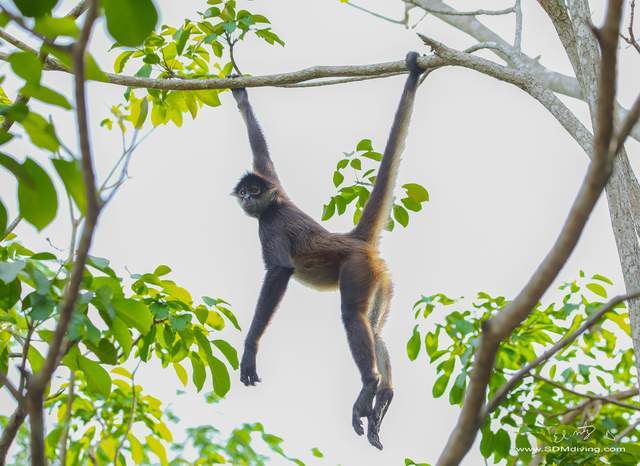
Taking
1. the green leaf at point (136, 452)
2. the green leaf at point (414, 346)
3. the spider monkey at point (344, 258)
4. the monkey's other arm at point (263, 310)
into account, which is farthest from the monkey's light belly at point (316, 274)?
the green leaf at point (136, 452)

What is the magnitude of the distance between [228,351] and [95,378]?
105 cm

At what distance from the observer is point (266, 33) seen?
5.39 m

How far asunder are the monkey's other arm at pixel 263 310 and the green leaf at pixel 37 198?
4.51m

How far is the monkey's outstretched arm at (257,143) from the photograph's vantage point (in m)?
7.28

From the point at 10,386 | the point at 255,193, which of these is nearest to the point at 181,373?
the point at 255,193

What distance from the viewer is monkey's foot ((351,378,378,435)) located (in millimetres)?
5355

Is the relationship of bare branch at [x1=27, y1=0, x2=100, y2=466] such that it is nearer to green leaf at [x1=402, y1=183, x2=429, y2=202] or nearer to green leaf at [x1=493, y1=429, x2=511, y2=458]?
green leaf at [x1=493, y1=429, x2=511, y2=458]

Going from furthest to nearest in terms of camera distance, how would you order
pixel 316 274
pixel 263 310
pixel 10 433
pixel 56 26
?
1. pixel 316 274
2. pixel 263 310
3. pixel 10 433
4. pixel 56 26

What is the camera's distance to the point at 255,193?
7062 millimetres

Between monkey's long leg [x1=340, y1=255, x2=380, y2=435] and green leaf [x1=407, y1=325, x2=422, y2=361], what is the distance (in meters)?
0.31

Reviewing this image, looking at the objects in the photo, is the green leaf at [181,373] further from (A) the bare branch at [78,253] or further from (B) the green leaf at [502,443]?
(A) the bare branch at [78,253]

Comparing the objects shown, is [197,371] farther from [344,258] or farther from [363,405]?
[344,258]

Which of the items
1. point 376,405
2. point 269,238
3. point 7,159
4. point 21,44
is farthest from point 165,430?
point 7,159

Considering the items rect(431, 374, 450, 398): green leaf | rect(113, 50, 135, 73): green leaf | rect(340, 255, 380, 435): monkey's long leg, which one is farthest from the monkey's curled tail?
rect(113, 50, 135, 73): green leaf
